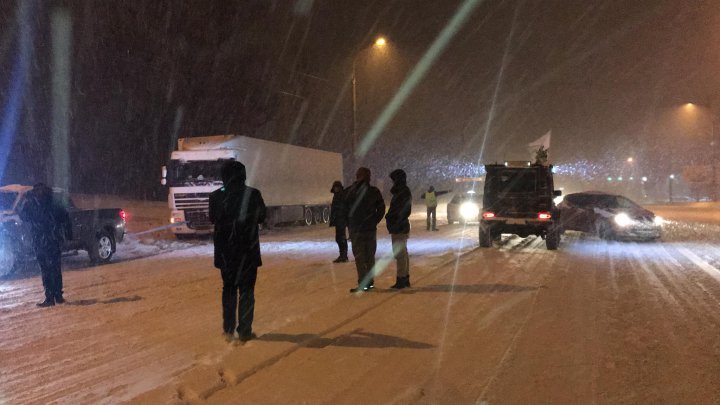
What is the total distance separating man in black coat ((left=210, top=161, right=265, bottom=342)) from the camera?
611 cm

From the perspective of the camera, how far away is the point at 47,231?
8602mm

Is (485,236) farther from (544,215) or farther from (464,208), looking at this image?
(464,208)

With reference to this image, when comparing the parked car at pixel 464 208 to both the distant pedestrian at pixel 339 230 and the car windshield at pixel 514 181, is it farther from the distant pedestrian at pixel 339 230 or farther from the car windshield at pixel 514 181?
the distant pedestrian at pixel 339 230

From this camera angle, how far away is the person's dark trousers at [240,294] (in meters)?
6.12

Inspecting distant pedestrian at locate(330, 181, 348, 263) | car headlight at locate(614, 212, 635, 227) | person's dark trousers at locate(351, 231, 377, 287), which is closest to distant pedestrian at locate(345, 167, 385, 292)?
person's dark trousers at locate(351, 231, 377, 287)

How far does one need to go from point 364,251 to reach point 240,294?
307cm

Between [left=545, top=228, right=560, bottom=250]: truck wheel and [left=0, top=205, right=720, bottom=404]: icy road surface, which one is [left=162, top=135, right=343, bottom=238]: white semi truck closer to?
[left=0, top=205, right=720, bottom=404]: icy road surface

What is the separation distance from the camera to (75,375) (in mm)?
5316

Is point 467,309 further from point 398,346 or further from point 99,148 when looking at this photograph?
point 99,148

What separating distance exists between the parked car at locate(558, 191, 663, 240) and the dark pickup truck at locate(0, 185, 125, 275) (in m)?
12.6

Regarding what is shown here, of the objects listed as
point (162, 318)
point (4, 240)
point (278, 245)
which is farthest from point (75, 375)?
point (278, 245)

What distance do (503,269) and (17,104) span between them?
27801 mm

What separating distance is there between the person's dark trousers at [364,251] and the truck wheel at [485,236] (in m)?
7.34

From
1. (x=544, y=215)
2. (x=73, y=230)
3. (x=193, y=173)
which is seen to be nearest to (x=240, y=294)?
(x=73, y=230)
